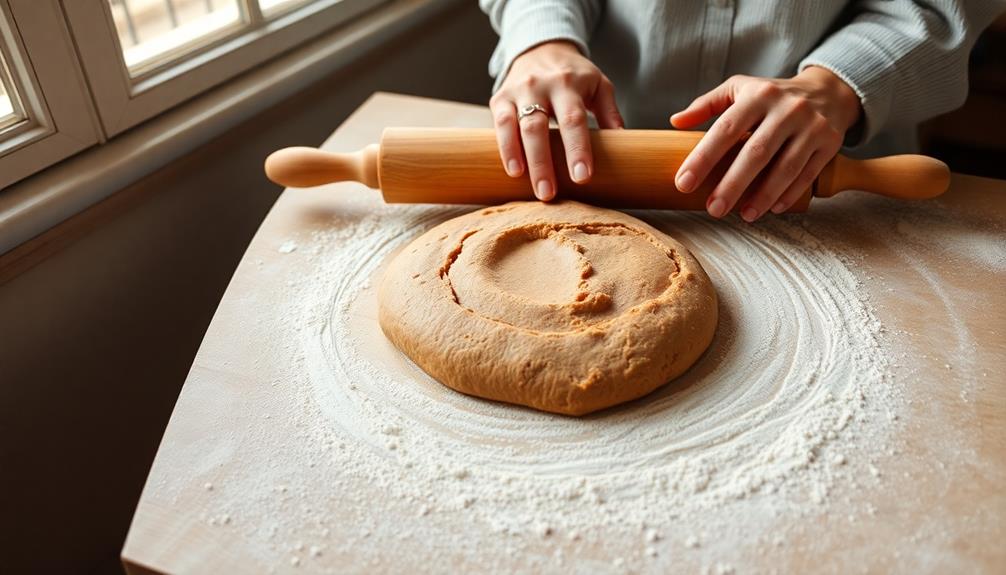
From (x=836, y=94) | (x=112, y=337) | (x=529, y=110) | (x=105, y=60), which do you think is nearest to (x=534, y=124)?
(x=529, y=110)

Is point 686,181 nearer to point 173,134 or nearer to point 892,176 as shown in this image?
point 892,176

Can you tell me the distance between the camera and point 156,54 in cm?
118

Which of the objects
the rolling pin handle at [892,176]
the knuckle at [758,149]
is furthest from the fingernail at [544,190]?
the rolling pin handle at [892,176]

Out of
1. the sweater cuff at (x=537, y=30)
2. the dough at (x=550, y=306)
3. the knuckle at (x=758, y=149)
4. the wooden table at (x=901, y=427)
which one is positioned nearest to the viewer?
the wooden table at (x=901, y=427)

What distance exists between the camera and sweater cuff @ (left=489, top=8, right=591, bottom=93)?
1126 mm

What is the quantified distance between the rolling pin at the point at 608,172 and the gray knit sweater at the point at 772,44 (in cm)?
10

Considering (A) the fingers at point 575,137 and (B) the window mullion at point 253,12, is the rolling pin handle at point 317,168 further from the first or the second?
(B) the window mullion at point 253,12

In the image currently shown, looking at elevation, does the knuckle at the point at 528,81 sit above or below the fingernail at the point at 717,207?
above

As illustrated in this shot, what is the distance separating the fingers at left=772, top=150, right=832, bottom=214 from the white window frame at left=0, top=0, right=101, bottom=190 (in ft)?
3.21

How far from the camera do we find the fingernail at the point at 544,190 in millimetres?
944

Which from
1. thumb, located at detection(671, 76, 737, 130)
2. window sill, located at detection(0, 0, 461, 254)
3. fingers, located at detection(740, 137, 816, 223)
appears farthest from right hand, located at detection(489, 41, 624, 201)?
window sill, located at detection(0, 0, 461, 254)

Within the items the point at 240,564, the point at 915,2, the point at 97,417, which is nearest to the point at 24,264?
the point at 97,417

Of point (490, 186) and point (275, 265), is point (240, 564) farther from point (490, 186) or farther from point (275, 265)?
point (490, 186)

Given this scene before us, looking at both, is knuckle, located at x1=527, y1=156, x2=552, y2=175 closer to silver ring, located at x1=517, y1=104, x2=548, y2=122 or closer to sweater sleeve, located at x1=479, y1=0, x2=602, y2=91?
silver ring, located at x1=517, y1=104, x2=548, y2=122
